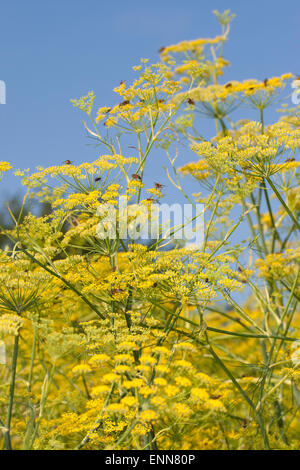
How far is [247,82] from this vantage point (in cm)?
756

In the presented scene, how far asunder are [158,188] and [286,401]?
6393 mm

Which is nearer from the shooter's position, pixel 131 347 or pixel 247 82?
pixel 131 347

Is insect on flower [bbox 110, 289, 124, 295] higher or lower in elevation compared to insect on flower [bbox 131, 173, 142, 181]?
lower

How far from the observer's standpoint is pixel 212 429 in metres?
7.02

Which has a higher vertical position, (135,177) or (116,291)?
(135,177)

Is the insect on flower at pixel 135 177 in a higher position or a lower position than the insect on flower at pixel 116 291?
higher

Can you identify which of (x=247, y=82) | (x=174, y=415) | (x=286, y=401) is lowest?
(x=286, y=401)
